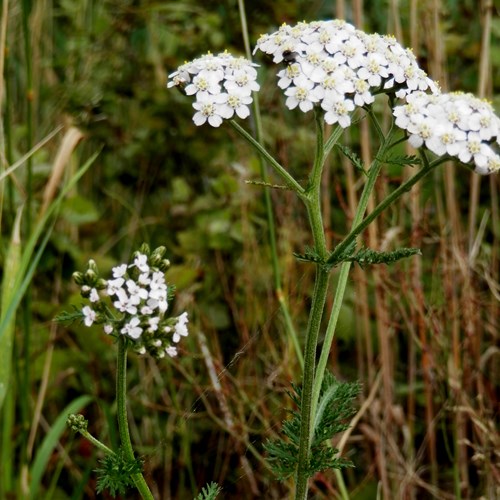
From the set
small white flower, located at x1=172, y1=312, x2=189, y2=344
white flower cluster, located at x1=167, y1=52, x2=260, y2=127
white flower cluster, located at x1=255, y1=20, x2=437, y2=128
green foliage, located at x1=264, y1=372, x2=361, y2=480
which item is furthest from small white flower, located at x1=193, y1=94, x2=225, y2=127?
green foliage, located at x1=264, y1=372, x2=361, y2=480

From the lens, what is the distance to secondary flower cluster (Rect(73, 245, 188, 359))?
1466 mm

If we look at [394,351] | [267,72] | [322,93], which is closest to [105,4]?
[267,72]

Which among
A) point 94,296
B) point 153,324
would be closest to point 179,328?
point 153,324

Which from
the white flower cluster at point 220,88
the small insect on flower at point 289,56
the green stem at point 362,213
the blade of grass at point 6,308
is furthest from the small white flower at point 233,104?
the blade of grass at point 6,308

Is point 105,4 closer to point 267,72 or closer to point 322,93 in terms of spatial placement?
point 267,72

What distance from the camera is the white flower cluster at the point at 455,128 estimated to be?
4.90 ft

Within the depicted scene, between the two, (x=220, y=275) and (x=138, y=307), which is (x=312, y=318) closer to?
(x=138, y=307)

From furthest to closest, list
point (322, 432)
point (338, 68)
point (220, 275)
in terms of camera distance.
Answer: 1. point (220, 275)
2. point (322, 432)
3. point (338, 68)

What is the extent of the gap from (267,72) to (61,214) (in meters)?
1.42

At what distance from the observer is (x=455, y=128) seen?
4.97 feet

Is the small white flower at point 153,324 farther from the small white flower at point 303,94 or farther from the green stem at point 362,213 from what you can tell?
the small white flower at point 303,94

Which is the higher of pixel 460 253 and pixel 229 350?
pixel 460 253

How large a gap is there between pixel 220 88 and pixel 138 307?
0.45 meters

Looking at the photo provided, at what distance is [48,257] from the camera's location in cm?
329
